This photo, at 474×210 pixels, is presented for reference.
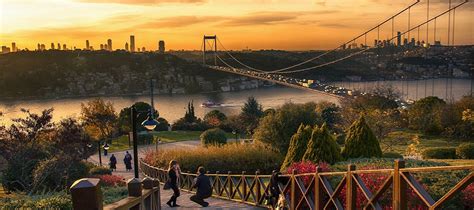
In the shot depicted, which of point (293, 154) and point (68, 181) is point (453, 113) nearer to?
point (293, 154)

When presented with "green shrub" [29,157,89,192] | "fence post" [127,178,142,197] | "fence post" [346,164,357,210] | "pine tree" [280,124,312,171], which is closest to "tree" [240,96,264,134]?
"pine tree" [280,124,312,171]

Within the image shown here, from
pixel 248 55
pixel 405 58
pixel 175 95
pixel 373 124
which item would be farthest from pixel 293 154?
pixel 248 55

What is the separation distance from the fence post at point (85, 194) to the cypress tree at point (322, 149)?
10239 mm

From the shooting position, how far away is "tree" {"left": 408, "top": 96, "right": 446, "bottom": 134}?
31422 millimetres

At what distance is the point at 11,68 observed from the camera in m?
111

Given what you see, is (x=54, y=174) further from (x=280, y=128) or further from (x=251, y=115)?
(x=251, y=115)

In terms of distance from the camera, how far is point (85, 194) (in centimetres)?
322

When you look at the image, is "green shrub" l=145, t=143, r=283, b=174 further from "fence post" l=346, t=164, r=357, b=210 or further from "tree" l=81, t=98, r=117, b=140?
"tree" l=81, t=98, r=117, b=140

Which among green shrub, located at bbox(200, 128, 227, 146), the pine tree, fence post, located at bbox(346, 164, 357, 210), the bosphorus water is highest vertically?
fence post, located at bbox(346, 164, 357, 210)

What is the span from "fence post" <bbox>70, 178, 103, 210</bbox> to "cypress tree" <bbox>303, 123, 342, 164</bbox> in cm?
1024

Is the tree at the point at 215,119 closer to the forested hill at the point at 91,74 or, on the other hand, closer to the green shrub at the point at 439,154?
the green shrub at the point at 439,154


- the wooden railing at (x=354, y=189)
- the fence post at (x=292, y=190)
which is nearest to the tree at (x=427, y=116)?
the wooden railing at (x=354, y=189)

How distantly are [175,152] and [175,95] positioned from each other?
87698 mm

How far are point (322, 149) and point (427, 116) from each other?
2152cm
